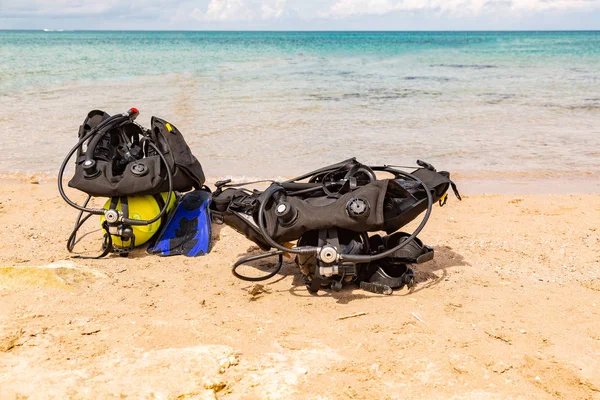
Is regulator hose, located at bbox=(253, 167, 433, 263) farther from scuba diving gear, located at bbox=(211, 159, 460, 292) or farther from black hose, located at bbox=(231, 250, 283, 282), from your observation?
black hose, located at bbox=(231, 250, 283, 282)

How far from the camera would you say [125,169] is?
467cm

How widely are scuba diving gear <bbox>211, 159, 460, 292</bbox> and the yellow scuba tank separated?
2.92 ft

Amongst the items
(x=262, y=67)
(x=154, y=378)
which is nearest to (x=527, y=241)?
(x=154, y=378)

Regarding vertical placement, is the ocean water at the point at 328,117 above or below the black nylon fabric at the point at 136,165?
below

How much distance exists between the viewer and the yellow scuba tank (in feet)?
15.3

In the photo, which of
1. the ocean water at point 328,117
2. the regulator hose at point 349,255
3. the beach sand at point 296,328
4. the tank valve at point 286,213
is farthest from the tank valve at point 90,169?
the ocean water at point 328,117

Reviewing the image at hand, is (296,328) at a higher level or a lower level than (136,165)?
lower

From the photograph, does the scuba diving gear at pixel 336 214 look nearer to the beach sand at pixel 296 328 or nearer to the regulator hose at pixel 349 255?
the regulator hose at pixel 349 255

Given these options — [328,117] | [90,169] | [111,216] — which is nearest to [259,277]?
[111,216]

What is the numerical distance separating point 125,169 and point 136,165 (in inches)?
4.8

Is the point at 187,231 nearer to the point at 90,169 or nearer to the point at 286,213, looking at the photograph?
the point at 90,169

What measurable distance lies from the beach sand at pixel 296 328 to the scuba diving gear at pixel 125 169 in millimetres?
336

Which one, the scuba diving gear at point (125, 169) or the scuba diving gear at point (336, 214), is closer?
the scuba diving gear at point (336, 214)

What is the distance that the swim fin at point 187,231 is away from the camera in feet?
16.0
